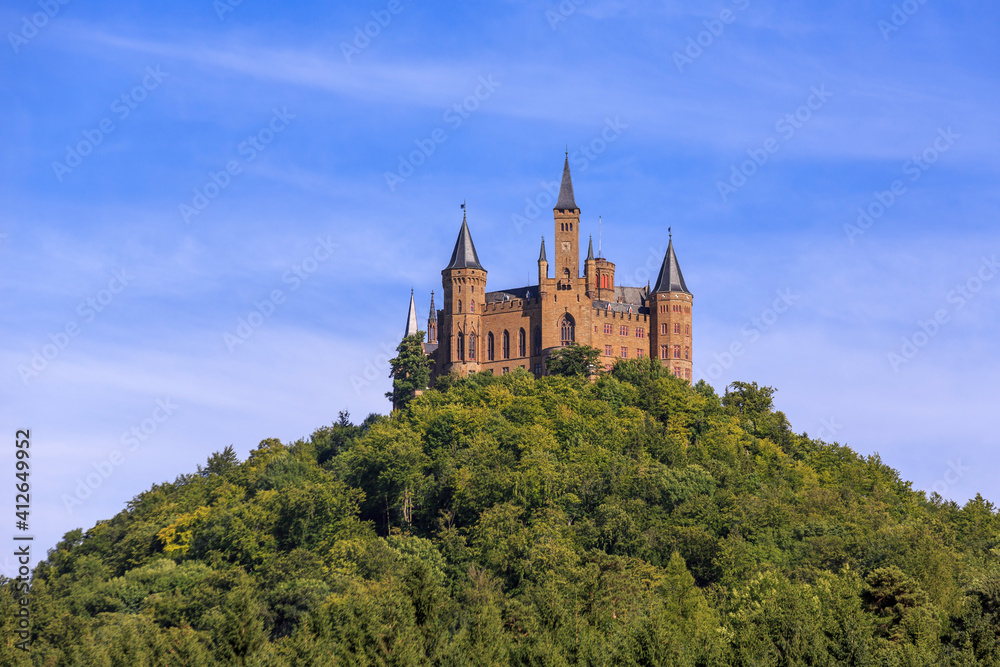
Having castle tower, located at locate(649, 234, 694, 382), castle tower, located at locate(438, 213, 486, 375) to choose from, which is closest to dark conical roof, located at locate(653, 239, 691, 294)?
castle tower, located at locate(649, 234, 694, 382)

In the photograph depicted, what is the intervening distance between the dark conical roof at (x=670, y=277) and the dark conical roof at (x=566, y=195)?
9.11 metres

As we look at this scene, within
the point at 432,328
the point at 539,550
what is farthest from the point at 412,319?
the point at 539,550

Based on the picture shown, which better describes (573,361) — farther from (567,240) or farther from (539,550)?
(539,550)

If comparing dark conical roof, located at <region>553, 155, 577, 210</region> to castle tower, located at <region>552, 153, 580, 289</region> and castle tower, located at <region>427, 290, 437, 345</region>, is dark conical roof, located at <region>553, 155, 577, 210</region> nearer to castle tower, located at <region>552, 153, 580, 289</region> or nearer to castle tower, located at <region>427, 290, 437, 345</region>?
castle tower, located at <region>552, 153, 580, 289</region>

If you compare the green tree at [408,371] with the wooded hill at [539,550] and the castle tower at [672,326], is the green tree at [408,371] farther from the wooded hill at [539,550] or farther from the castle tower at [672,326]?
the castle tower at [672,326]

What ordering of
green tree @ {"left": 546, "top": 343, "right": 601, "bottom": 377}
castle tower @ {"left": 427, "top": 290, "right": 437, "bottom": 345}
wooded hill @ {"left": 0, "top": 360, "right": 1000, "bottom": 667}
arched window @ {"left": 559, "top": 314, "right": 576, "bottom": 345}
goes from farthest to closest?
1. castle tower @ {"left": 427, "top": 290, "right": 437, "bottom": 345}
2. arched window @ {"left": 559, "top": 314, "right": 576, "bottom": 345}
3. green tree @ {"left": 546, "top": 343, "right": 601, "bottom": 377}
4. wooded hill @ {"left": 0, "top": 360, "right": 1000, "bottom": 667}

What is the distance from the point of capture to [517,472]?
102 m

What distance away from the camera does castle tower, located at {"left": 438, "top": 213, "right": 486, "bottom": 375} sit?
12344cm

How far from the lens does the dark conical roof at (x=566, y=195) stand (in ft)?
410

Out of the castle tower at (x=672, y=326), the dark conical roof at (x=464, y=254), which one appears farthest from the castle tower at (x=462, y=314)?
the castle tower at (x=672, y=326)

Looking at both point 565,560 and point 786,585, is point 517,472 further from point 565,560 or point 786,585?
point 786,585

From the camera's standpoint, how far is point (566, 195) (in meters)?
126

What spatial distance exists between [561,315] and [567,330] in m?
1.36

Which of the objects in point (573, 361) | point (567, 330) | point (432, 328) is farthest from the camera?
point (432, 328)
